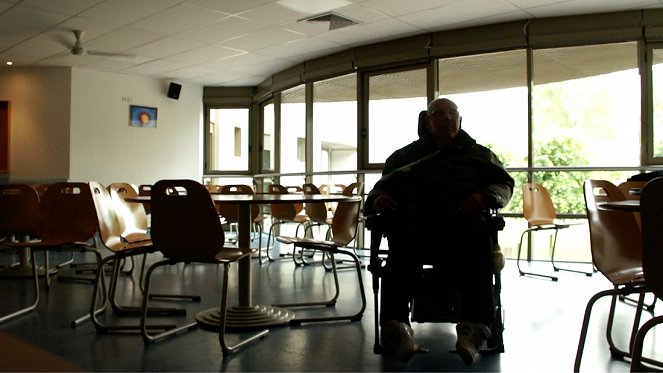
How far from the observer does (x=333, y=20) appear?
20.6ft

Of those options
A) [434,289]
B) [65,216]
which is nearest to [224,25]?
[65,216]

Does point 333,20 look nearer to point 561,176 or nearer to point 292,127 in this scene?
point 292,127

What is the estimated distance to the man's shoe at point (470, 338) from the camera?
84.2 inches

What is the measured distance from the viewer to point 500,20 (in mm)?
6199

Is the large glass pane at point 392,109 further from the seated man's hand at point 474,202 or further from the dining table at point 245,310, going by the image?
the seated man's hand at point 474,202

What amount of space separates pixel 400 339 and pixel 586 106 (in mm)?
4971

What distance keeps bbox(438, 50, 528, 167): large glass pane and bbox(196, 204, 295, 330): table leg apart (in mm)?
3868

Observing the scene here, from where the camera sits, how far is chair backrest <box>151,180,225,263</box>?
8.34 feet

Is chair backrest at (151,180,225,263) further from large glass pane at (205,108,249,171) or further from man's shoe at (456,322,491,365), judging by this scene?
large glass pane at (205,108,249,171)

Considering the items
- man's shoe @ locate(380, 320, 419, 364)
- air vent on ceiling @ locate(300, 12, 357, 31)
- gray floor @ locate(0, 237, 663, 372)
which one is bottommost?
gray floor @ locate(0, 237, 663, 372)

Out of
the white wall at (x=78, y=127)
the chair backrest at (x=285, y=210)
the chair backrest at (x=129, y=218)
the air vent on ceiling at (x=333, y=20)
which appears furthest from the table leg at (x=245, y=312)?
the white wall at (x=78, y=127)

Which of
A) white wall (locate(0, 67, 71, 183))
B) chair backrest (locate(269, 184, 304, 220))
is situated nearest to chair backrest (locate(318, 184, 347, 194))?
chair backrest (locate(269, 184, 304, 220))

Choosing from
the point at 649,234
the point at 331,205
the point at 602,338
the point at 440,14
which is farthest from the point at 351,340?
the point at 440,14

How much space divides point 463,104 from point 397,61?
1099 millimetres
